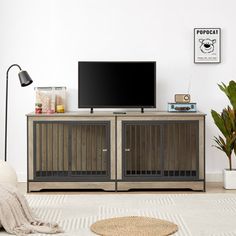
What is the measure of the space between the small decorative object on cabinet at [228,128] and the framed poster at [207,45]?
47cm

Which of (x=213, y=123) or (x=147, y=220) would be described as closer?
(x=147, y=220)

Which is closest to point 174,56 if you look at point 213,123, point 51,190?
point 213,123

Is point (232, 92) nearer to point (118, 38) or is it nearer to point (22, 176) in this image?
point (118, 38)

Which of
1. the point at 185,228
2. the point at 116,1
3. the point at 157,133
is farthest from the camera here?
the point at 116,1

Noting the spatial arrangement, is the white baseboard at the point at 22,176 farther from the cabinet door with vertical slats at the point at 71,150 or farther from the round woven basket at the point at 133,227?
the round woven basket at the point at 133,227

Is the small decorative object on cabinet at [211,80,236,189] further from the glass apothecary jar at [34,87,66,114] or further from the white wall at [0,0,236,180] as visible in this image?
the glass apothecary jar at [34,87,66,114]

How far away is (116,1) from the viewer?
6582mm

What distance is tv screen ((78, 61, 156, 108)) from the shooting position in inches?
248

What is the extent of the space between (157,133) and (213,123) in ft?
2.67

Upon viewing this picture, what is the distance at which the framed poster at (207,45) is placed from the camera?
258 inches

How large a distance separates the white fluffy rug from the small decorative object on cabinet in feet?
1.67

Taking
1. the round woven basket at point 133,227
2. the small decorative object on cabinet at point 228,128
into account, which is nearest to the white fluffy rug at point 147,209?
the round woven basket at point 133,227

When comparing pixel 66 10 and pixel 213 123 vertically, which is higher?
pixel 66 10

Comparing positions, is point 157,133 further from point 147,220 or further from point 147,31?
point 147,220
